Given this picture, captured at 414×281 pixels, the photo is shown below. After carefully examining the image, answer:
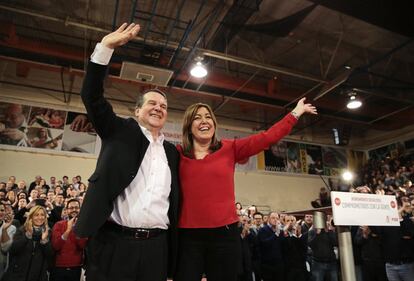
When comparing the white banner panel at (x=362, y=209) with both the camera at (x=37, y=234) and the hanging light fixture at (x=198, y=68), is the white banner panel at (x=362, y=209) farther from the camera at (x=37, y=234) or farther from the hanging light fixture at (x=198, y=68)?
the hanging light fixture at (x=198, y=68)

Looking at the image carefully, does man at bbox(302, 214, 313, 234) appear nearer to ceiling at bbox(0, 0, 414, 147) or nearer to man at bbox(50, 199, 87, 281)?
ceiling at bbox(0, 0, 414, 147)

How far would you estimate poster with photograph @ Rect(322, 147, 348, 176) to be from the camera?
12.6 m

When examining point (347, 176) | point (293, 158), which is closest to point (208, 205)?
point (293, 158)

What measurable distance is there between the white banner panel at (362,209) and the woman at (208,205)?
493 millimetres

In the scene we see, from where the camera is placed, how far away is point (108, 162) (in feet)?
4.93

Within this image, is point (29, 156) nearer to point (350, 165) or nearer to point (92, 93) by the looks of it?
point (92, 93)

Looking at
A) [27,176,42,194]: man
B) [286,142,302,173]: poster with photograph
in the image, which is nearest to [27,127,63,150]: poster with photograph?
[27,176,42,194]: man

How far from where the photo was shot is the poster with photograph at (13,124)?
867 centimetres

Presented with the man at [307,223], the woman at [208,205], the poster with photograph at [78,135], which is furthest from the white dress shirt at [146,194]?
the poster with photograph at [78,135]

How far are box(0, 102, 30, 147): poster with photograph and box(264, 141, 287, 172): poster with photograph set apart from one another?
24.0 ft

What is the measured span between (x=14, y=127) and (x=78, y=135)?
5.12 ft

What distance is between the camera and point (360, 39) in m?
8.15

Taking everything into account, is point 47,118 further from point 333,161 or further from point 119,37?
point 333,161

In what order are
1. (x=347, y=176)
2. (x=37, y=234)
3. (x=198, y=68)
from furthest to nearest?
1. (x=347, y=176)
2. (x=198, y=68)
3. (x=37, y=234)
